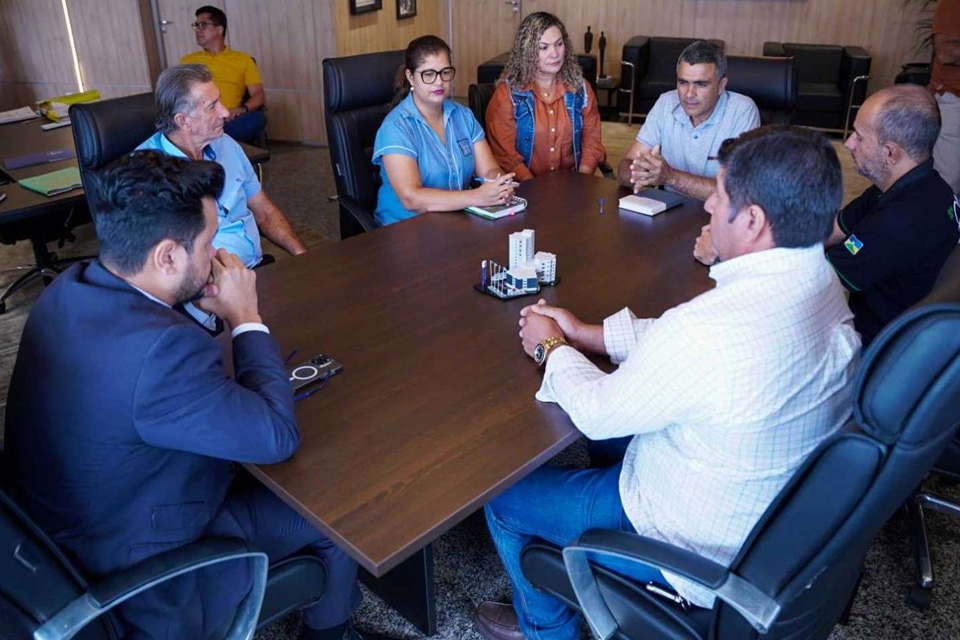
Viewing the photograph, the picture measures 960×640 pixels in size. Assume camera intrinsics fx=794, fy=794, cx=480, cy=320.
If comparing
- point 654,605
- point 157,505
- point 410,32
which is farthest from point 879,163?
point 410,32

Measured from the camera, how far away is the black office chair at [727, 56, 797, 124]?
11.2 ft

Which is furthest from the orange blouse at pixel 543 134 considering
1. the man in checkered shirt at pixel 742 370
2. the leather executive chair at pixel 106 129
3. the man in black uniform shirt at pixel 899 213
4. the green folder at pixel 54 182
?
the man in checkered shirt at pixel 742 370

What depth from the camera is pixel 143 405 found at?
1289 mm

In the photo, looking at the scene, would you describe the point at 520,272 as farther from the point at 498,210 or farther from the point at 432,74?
the point at 432,74

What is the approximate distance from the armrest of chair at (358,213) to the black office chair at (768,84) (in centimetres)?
170

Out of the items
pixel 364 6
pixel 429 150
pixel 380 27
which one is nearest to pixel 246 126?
pixel 364 6

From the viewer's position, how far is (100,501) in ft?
4.43

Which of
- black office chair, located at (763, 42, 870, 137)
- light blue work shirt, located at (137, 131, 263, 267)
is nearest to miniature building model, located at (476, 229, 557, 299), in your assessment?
light blue work shirt, located at (137, 131, 263, 267)

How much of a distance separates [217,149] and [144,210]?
1421 mm

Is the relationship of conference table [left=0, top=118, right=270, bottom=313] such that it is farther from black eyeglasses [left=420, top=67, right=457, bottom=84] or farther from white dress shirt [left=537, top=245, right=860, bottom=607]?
white dress shirt [left=537, top=245, right=860, bottom=607]

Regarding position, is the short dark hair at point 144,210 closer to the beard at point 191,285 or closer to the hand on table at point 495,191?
the beard at point 191,285

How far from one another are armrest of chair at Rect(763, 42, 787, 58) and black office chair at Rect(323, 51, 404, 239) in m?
4.57

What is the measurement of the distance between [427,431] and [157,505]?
19.5 inches

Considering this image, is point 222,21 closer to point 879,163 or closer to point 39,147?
point 39,147
